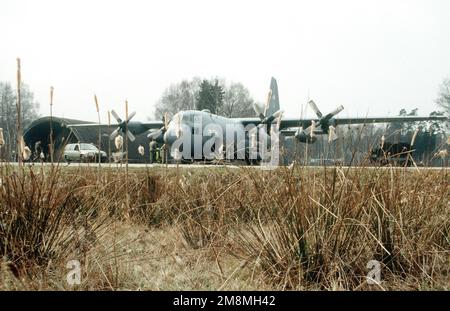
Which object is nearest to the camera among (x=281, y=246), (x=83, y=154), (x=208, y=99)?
(x=281, y=246)

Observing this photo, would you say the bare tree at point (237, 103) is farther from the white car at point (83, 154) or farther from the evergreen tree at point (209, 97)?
the white car at point (83, 154)

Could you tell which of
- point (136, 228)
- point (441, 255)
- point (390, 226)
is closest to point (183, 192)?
point (136, 228)

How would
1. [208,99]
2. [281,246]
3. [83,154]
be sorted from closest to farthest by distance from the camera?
[281,246] < [83,154] < [208,99]

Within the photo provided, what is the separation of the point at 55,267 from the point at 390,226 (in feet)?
6.19

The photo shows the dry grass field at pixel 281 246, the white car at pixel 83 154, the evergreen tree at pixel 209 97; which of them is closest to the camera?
the dry grass field at pixel 281 246

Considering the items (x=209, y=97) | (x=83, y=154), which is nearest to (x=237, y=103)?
(x=209, y=97)

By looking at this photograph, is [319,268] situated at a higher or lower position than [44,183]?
lower

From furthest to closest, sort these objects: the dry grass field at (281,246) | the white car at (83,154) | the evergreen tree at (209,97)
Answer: the evergreen tree at (209,97), the white car at (83,154), the dry grass field at (281,246)

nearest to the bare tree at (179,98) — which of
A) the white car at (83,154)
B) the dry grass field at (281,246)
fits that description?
the white car at (83,154)

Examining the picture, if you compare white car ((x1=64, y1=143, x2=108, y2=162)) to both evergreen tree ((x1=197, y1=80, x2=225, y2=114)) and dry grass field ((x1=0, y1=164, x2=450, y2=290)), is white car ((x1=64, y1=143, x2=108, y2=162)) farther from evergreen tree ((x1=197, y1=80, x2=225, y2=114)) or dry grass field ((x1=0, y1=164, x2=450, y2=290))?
evergreen tree ((x1=197, y1=80, x2=225, y2=114))

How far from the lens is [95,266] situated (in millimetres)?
1938

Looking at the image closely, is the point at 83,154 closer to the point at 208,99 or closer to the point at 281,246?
the point at 281,246

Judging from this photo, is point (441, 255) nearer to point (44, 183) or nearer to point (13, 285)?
point (13, 285)

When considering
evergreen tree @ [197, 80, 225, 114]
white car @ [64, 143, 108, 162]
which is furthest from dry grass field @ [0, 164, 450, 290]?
evergreen tree @ [197, 80, 225, 114]
